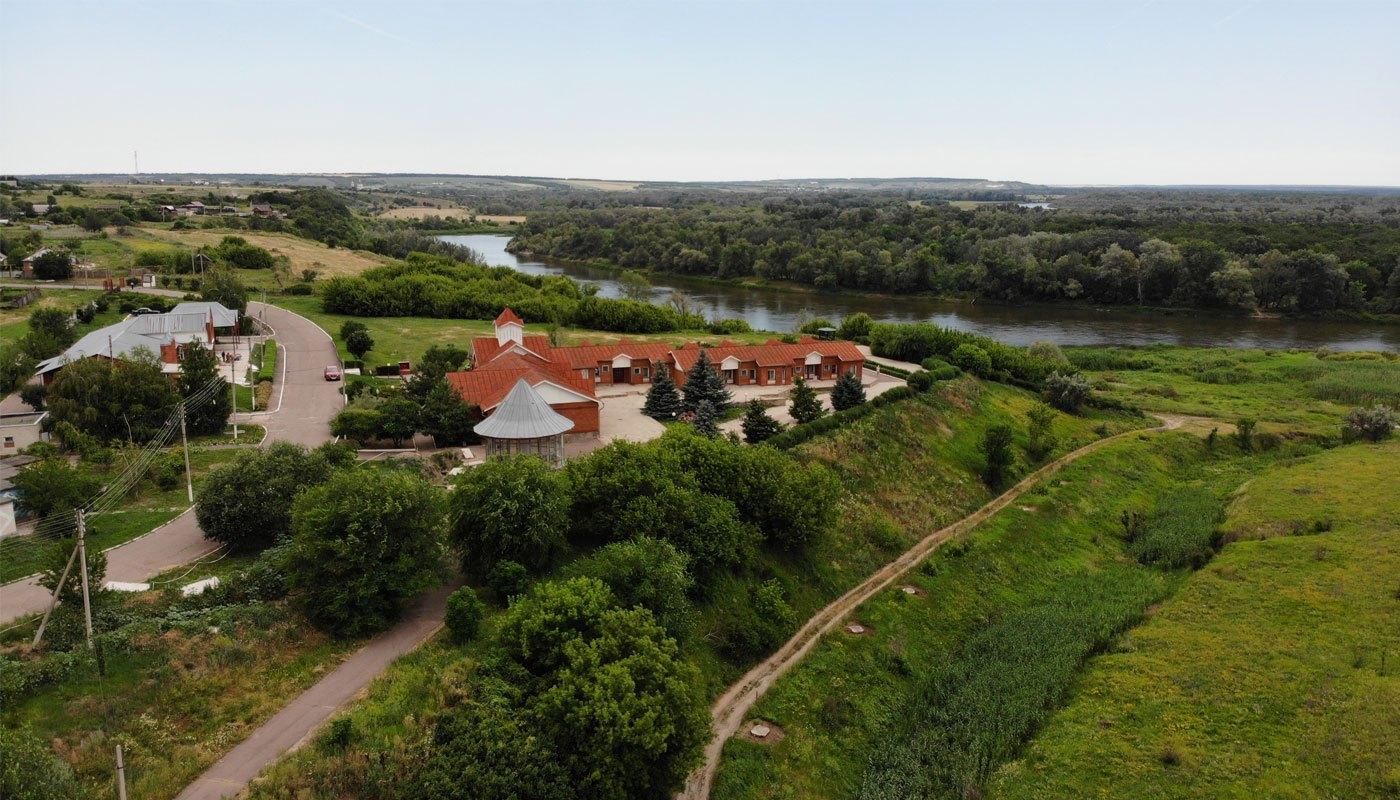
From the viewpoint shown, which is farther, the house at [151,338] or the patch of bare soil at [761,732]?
the house at [151,338]

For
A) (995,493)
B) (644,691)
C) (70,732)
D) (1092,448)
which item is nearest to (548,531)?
(644,691)

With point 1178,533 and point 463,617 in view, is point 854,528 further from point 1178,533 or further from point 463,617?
point 463,617

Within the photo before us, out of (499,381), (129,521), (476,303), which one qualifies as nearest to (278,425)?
(499,381)

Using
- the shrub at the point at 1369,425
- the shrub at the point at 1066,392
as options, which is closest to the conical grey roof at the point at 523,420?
the shrub at the point at 1066,392

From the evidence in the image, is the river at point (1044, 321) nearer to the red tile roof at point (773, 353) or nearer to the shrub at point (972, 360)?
the shrub at point (972, 360)

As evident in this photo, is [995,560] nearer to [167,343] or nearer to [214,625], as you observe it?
[214,625]
